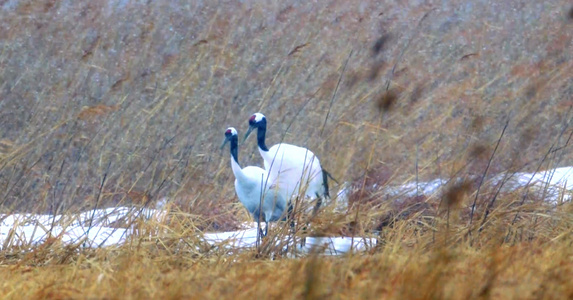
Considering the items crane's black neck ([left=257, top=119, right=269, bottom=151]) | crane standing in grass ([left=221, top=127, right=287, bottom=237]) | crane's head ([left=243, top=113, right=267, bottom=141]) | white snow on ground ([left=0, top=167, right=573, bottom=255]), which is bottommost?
white snow on ground ([left=0, top=167, right=573, bottom=255])

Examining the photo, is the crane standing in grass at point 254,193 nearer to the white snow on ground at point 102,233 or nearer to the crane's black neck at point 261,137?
the white snow on ground at point 102,233

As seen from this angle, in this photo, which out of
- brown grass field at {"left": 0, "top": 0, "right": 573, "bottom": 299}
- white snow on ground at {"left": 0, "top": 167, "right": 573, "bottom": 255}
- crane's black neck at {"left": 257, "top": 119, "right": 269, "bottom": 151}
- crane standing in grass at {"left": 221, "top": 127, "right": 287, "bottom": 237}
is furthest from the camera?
crane's black neck at {"left": 257, "top": 119, "right": 269, "bottom": 151}

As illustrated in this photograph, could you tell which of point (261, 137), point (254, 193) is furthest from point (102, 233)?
point (261, 137)

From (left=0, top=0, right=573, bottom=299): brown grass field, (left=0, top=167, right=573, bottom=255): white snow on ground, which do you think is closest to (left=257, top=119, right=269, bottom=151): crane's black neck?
(left=0, top=0, right=573, bottom=299): brown grass field

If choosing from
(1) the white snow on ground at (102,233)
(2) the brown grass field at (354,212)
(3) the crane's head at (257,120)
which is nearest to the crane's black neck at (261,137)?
(3) the crane's head at (257,120)

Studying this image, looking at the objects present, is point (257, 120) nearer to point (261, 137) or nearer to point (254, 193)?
point (261, 137)

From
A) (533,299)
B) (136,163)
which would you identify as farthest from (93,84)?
(533,299)

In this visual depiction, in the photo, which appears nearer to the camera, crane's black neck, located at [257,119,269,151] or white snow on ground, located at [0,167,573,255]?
white snow on ground, located at [0,167,573,255]

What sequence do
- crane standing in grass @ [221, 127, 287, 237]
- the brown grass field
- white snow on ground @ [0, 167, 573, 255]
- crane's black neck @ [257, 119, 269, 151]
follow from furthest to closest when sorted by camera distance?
1. crane's black neck @ [257, 119, 269, 151]
2. crane standing in grass @ [221, 127, 287, 237]
3. white snow on ground @ [0, 167, 573, 255]
4. the brown grass field

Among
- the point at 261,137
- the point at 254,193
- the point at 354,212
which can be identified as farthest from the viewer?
the point at 261,137

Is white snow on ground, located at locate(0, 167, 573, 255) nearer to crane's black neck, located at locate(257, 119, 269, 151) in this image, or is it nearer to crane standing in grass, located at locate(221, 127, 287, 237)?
crane standing in grass, located at locate(221, 127, 287, 237)

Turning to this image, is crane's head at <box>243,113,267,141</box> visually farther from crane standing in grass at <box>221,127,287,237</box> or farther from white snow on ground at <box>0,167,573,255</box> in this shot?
white snow on ground at <box>0,167,573,255</box>

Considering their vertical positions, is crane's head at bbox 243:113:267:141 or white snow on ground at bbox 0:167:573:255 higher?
crane's head at bbox 243:113:267:141

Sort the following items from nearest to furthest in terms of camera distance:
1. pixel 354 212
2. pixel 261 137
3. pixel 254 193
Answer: pixel 354 212, pixel 254 193, pixel 261 137
